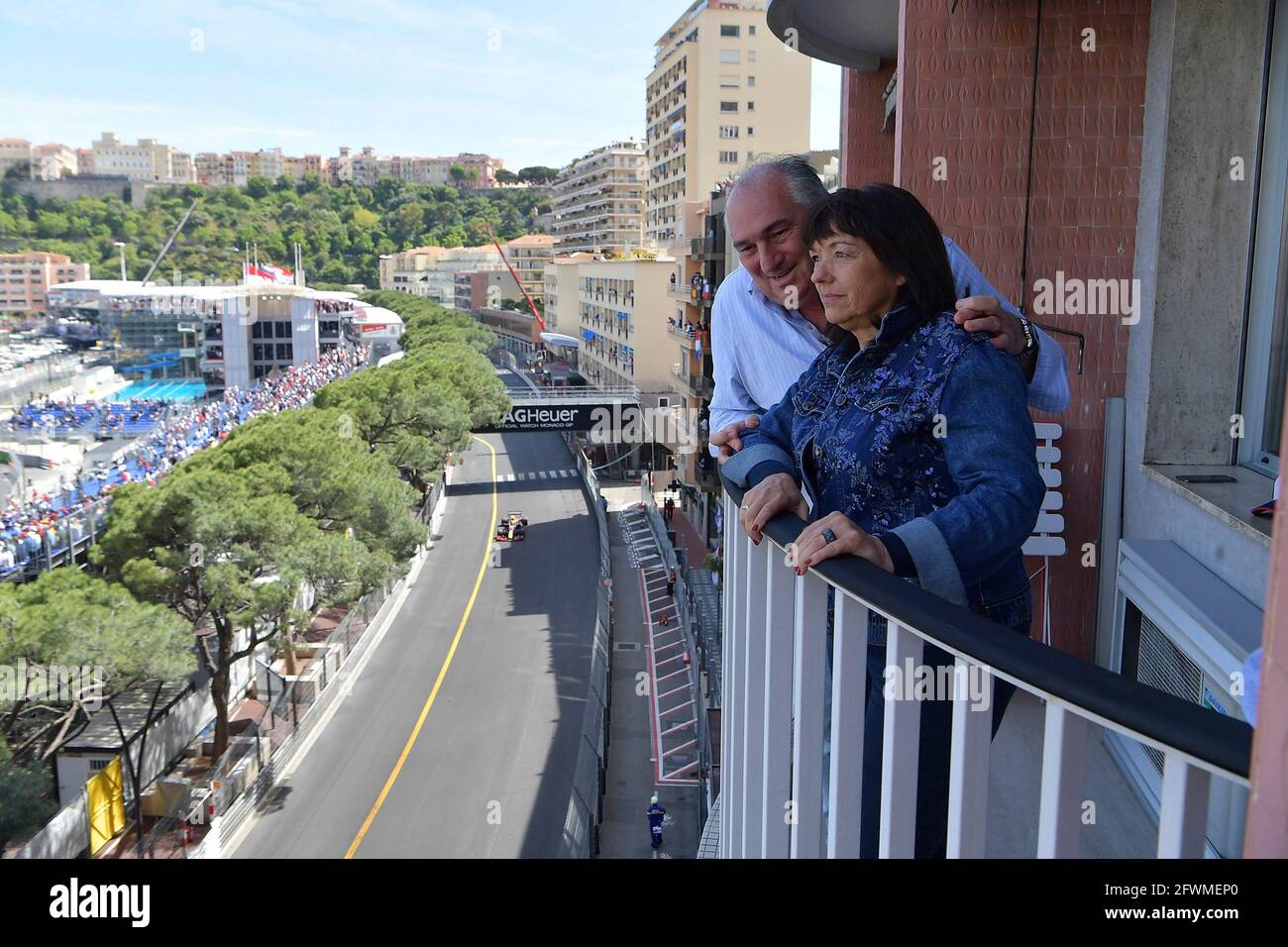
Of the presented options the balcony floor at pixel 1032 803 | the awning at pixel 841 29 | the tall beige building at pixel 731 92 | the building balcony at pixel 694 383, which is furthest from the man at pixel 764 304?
the tall beige building at pixel 731 92

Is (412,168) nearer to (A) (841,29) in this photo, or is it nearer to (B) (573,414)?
(B) (573,414)

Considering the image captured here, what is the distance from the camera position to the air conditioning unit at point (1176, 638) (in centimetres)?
343

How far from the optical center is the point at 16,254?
269ft

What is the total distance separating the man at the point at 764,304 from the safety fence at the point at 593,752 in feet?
31.5

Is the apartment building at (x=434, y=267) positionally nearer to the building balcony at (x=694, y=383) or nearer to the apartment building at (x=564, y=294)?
the apartment building at (x=564, y=294)

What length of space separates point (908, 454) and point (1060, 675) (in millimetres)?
617

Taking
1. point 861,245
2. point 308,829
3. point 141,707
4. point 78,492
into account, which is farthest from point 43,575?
point 861,245

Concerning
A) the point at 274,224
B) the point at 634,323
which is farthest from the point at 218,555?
the point at 274,224

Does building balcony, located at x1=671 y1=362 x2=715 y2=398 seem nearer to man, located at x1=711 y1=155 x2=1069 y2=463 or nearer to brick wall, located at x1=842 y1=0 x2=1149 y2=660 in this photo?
brick wall, located at x1=842 y1=0 x2=1149 y2=660

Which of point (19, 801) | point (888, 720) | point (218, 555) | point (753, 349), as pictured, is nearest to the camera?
point (888, 720)

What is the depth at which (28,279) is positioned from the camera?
266ft

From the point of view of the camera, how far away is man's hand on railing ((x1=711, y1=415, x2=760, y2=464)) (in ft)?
7.16
